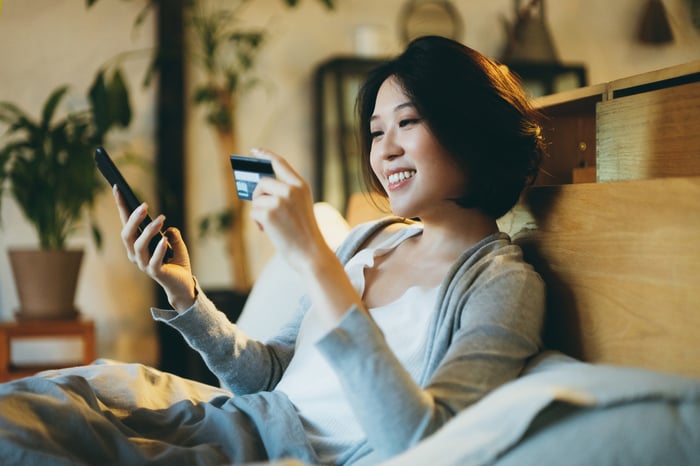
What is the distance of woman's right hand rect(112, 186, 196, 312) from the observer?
1.18 metres

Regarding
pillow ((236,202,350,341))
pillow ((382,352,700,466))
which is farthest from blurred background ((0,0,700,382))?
pillow ((382,352,700,466))

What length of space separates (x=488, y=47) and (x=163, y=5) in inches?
64.8

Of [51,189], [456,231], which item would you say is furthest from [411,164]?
[51,189]

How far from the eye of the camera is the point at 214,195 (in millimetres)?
3436

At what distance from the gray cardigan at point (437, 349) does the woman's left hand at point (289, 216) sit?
0.10m

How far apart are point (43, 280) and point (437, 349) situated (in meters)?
2.10

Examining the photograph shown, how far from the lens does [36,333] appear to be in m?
2.66

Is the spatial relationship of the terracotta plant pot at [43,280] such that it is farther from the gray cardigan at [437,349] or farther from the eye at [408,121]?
the eye at [408,121]

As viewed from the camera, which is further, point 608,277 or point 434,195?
point 434,195

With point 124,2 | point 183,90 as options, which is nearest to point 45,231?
point 183,90

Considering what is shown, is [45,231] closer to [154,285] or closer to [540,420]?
[154,285]

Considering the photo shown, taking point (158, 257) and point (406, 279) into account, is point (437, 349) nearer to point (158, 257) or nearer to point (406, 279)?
point (406, 279)

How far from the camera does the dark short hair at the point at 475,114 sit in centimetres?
113

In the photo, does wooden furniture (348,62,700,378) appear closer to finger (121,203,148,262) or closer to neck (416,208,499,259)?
neck (416,208,499,259)
